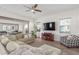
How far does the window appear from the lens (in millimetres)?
1886

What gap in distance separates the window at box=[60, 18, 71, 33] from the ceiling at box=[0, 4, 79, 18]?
0.23 m

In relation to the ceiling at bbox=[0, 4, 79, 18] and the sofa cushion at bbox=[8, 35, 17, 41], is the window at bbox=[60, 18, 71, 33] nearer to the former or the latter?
the ceiling at bbox=[0, 4, 79, 18]

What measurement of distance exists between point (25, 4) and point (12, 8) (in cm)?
28

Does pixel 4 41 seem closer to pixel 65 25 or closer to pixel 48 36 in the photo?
pixel 48 36

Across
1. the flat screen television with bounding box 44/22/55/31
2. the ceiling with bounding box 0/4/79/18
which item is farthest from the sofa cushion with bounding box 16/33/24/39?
the flat screen television with bounding box 44/22/55/31

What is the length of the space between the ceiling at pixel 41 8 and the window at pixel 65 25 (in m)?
0.23

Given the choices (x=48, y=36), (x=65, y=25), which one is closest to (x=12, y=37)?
(x=48, y=36)

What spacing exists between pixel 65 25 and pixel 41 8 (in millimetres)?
629

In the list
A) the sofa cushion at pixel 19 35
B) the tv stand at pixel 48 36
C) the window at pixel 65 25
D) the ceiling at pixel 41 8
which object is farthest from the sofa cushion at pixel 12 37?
the window at pixel 65 25

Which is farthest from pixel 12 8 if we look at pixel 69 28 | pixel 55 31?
pixel 69 28

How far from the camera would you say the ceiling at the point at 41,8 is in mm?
1851

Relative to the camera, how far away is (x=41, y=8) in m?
1.93

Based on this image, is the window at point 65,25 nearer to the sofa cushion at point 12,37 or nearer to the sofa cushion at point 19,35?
the sofa cushion at point 19,35
